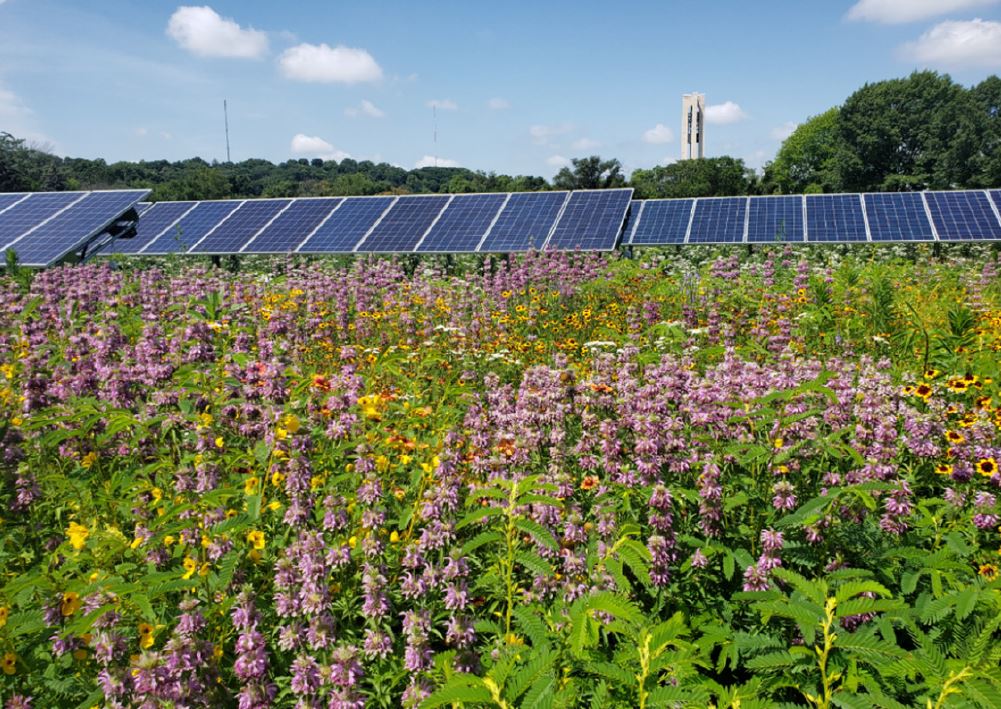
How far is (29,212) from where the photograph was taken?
17.8 m

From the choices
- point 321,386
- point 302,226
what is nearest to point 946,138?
point 302,226

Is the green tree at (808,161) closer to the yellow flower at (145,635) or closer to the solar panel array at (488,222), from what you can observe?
the solar panel array at (488,222)

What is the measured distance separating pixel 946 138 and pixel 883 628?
76.4 m

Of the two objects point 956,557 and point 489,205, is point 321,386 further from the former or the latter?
point 489,205

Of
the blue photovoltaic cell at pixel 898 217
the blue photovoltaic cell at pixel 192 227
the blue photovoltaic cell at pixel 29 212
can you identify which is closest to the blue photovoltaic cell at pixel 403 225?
the blue photovoltaic cell at pixel 192 227

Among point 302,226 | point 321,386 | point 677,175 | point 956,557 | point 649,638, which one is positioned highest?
point 677,175

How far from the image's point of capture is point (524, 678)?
1611mm

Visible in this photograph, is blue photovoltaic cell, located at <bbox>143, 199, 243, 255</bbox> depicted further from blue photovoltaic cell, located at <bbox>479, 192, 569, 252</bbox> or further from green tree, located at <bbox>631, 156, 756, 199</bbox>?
green tree, located at <bbox>631, 156, 756, 199</bbox>

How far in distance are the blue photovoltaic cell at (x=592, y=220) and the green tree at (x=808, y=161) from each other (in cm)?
4900

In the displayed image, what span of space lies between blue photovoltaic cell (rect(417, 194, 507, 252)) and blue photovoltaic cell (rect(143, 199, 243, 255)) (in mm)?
6658

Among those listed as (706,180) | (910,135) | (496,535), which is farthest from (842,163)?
(496,535)

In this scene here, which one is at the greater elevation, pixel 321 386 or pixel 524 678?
pixel 321 386

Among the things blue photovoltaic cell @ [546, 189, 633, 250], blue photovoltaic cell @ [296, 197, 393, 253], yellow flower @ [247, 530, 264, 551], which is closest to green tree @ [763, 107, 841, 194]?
blue photovoltaic cell @ [546, 189, 633, 250]

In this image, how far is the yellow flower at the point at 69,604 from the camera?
7.90 ft
